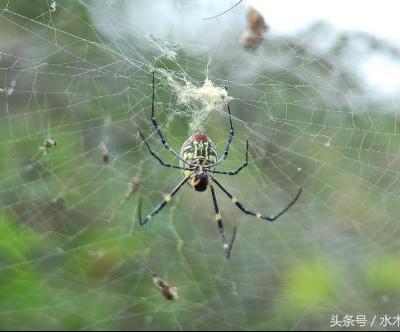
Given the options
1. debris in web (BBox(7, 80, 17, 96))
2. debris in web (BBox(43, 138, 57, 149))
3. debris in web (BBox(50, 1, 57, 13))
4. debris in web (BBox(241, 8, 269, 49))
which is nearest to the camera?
debris in web (BBox(50, 1, 57, 13))

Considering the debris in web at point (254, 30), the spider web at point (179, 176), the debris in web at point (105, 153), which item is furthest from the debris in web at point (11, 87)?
the debris in web at point (254, 30)

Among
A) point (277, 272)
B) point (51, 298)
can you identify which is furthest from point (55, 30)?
point (277, 272)

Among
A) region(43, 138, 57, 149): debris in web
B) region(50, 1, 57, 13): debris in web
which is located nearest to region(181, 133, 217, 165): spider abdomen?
region(43, 138, 57, 149): debris in web

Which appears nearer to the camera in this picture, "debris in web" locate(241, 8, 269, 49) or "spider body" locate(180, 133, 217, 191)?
"debris in web" locate(241, 8, 269, 49)

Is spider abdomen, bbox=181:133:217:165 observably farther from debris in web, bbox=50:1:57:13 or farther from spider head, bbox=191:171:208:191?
debris in web, bbox=50:1:57:13

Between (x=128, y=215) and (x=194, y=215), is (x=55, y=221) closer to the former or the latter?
(x=128, y=215)

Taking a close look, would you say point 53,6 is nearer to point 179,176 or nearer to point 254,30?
point 254,30
